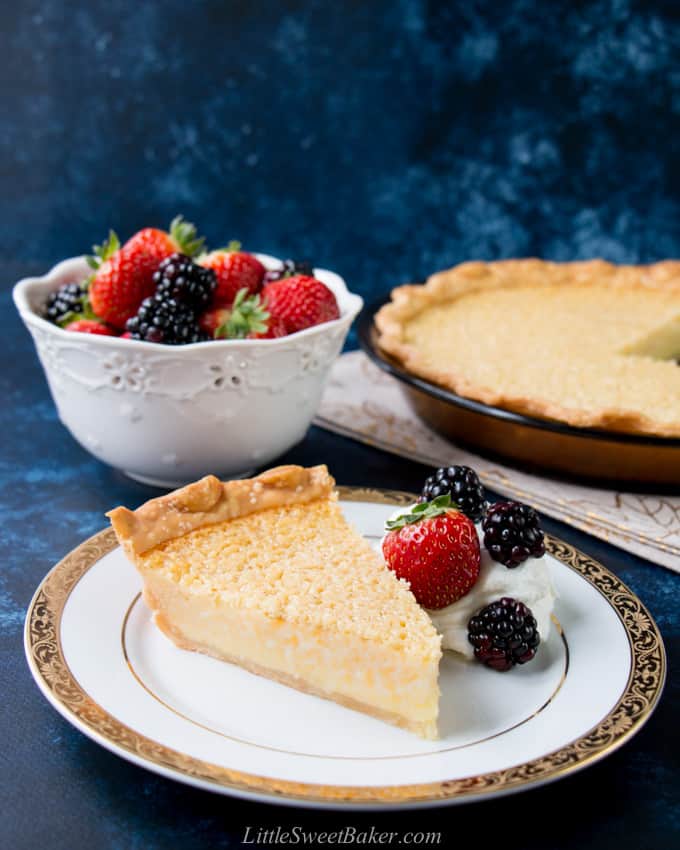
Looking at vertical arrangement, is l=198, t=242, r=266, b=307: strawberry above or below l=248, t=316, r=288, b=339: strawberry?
above

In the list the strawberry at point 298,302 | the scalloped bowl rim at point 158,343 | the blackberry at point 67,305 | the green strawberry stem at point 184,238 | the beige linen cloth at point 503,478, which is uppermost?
the green strawberry stem at point 184,238

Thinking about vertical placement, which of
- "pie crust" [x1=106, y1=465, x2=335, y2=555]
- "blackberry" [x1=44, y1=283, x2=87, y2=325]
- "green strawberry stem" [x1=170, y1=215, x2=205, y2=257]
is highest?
"green strawberry stem" [x1=170, y1=215, x2=205, y2=257]

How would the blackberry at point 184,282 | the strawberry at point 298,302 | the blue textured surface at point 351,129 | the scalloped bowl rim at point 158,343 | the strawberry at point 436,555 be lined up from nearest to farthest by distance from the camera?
the strawberry at point 436,555 → the scalloped bowl rim at point 158,343 → the blackberry at point 184,282 → the strawberry at point 298,302 → the blue textured surface at point 351,129

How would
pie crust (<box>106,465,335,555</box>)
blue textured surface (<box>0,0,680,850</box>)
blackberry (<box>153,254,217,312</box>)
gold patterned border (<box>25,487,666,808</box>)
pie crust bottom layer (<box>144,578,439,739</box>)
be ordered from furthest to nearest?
blue textured surface (<box>0,0,680,850</box>) → blackberry (<box>153,254,217,312</box>) → pie crust (<box>106,465,335,555</box>) → pie crust bottom layer (<box>144,578,439,739</box>) → gold patterned border (<box>25,487,666,808</box>)

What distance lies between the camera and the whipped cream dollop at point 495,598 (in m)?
1.84

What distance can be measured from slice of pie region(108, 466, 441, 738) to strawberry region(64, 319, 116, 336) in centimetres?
61

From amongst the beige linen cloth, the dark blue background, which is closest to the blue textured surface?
the dark blue background

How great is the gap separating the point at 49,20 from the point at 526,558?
3910 millimetres

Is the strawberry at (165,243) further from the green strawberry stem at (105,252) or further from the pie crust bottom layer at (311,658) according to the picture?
the pie crust bottom layer at (311,658)

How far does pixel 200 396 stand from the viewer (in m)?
2.37

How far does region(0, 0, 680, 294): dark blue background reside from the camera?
15.9ft

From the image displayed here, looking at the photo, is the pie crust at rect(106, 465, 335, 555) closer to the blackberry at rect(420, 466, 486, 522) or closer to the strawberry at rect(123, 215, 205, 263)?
the blackberry at rect(420, 466, 486, 522)

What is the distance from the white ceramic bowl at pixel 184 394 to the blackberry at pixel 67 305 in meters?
0.06

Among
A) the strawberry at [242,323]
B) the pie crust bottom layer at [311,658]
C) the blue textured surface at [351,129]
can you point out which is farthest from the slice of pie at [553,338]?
the blue textured surface at [351,129]
